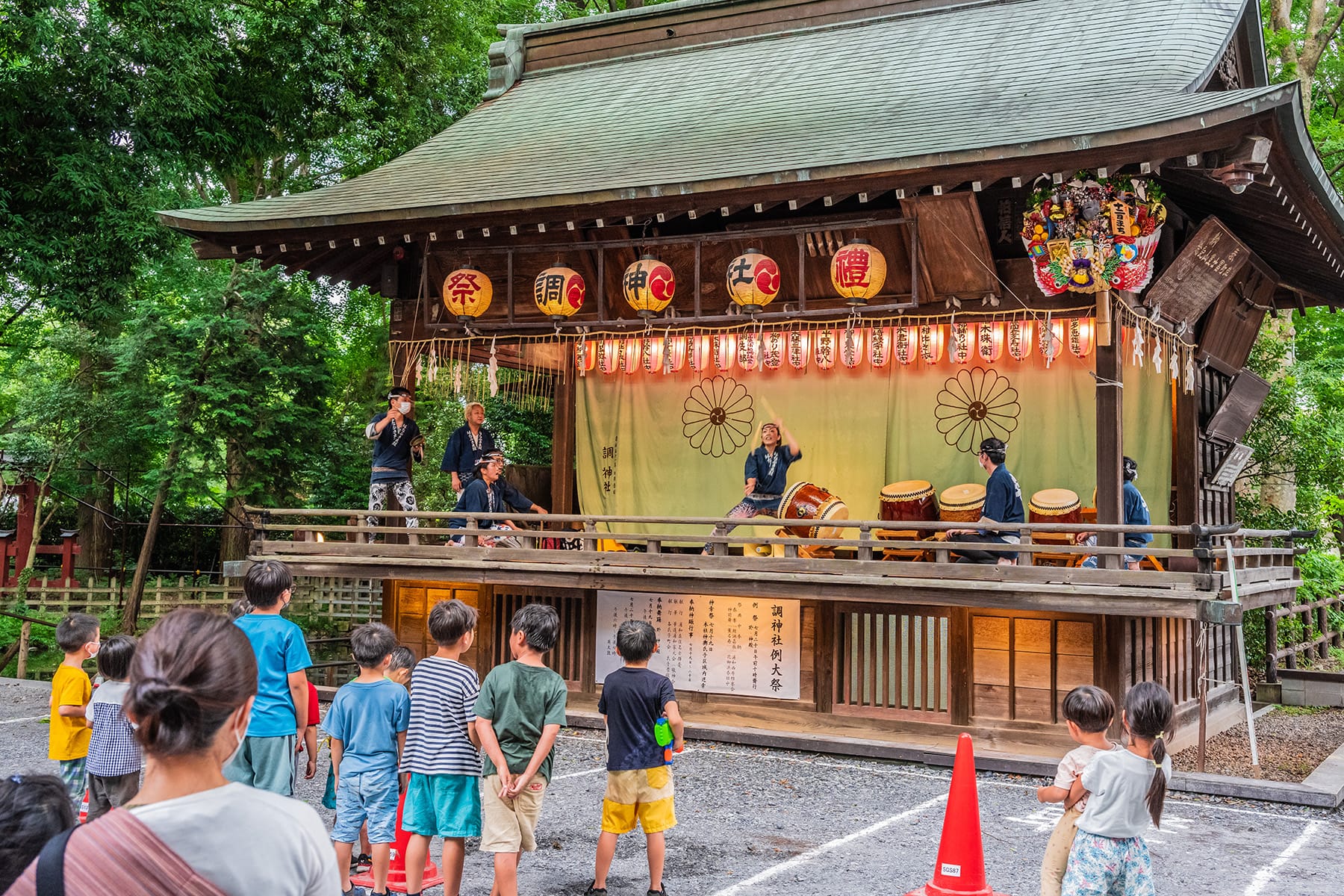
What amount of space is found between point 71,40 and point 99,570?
12.0 metres

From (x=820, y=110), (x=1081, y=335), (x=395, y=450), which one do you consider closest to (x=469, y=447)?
(x=395, y=450)

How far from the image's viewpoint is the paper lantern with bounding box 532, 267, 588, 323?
1117 cm

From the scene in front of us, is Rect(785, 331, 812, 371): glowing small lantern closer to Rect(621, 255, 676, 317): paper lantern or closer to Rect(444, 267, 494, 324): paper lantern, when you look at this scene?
Rect(621, 255, 676, 317): paper lantern

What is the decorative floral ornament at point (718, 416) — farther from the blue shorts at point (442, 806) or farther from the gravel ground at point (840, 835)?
the blue shorts at point (442, 806)

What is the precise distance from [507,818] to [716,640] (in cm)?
589

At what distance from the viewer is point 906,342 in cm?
1120

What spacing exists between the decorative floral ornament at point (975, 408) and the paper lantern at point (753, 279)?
258 centimetres

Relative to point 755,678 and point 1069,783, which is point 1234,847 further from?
point 755,678

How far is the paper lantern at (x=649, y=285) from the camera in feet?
35.8

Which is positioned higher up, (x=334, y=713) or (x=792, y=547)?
(x=792, y=547)

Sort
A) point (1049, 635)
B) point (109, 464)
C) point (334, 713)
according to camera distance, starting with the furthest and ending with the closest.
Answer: point (109, 464), point (1049, 635), point (334, 713)

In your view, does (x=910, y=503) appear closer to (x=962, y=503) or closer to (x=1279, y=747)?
(x=962, y=503)

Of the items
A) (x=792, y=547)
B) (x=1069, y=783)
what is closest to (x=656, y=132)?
(x=792, y=547)

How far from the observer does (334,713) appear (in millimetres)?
5172
